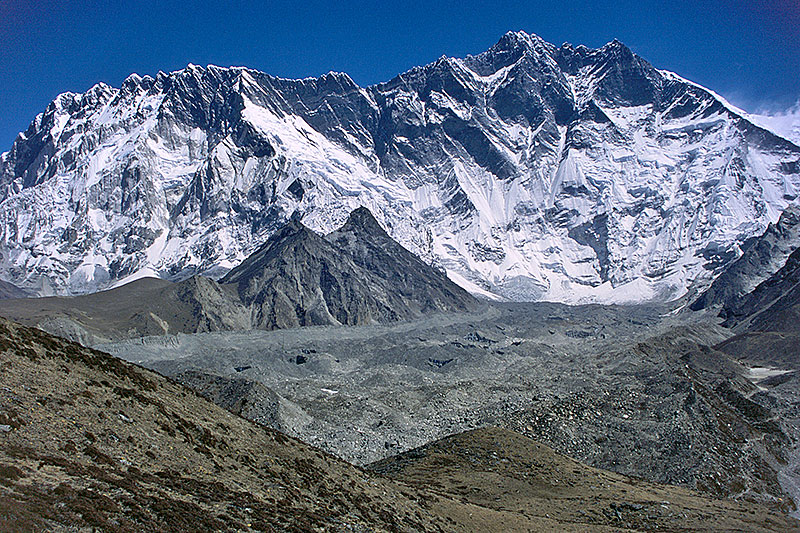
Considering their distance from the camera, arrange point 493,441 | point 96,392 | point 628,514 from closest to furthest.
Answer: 1. point 96,392
2. point 628,514
3. point 493,441

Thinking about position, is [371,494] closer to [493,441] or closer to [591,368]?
[493,441]

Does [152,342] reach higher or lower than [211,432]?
higher

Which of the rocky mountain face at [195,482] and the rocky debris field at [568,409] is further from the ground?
the rocky debris field at [568,409]

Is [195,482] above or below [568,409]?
below

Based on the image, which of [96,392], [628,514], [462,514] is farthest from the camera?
[628,514]

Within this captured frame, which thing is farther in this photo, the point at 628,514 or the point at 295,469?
the point at 628,514

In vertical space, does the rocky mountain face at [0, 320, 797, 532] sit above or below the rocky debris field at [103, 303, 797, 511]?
below

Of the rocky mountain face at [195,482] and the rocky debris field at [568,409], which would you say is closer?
the rocky mountain face at [195,482]

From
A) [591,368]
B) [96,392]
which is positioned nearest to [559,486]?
[96,392]

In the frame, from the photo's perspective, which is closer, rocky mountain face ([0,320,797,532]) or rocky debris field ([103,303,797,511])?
rocky mountain face ([0,320,797,532])

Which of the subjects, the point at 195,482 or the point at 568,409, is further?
the point at 568,409

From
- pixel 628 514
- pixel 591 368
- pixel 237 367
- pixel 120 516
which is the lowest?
pixel 120 516
